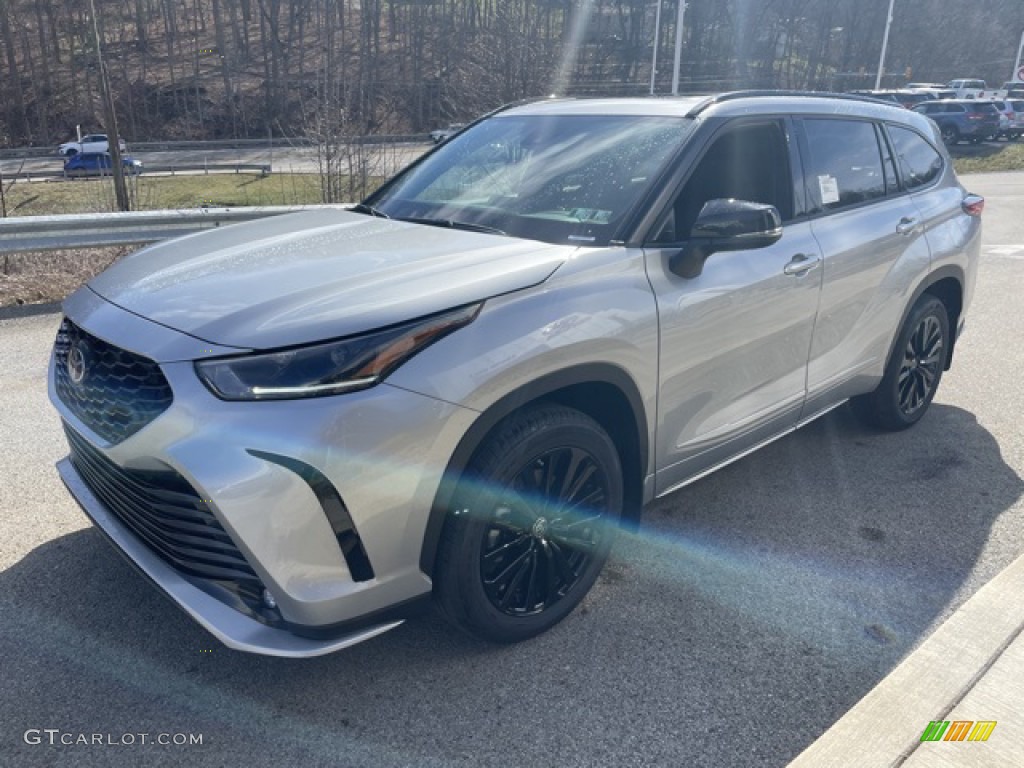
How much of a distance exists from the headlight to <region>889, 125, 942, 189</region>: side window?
3492mm

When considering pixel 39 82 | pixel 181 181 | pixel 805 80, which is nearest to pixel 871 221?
pixel 181 181

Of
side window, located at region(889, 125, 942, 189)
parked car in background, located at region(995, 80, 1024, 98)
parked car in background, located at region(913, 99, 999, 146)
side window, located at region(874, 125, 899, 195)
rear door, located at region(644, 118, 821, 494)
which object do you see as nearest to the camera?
rear door, located at region(644, 118, 821, 494)

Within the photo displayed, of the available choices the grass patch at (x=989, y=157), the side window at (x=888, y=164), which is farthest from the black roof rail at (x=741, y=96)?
the grass patch at (x=989, y=157)

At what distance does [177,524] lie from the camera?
90.6 inches

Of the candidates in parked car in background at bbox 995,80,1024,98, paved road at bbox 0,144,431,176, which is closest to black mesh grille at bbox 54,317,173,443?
paved road at bbox 0,144,431,176

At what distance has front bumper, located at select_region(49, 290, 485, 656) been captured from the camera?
2123mm

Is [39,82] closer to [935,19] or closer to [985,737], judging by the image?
[985,737]

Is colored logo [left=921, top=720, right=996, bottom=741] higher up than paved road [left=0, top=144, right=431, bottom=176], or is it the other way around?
colored logo [left=921, top=720, right=996, bottom=741]

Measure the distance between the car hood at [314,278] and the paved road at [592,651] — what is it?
1.15m

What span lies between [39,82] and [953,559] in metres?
63.6

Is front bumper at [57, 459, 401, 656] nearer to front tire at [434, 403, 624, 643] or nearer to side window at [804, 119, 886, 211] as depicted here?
front tire at [434, 403, 624, 643]

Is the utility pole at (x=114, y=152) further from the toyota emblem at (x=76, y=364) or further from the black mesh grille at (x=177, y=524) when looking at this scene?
the black mesh grille at (x=177, y=524)

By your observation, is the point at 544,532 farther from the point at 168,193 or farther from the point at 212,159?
the point at 212,159

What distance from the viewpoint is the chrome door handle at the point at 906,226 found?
165 inches
